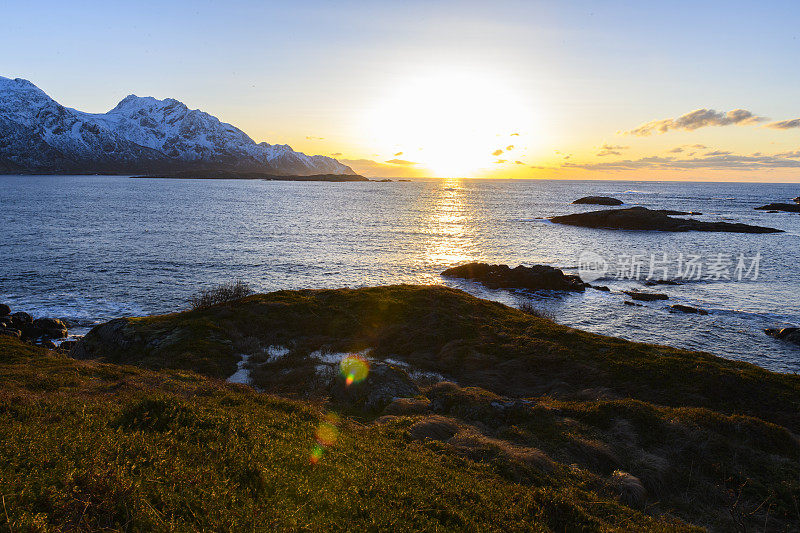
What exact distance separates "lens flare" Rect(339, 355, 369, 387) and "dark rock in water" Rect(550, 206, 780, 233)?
345ft

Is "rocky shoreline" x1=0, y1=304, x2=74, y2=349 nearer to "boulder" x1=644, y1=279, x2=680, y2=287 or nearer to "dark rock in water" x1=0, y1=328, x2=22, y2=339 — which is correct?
"dark rock in water" x1=0, y1=328, x2=22, y2=339

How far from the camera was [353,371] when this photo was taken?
65.2ft

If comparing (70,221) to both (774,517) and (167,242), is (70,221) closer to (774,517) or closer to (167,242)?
(167,242)

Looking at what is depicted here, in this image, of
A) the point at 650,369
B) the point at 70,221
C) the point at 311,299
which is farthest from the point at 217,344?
the point at 70,221

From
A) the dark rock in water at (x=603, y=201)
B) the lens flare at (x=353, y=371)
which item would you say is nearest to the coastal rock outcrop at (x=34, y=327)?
the lens flare at (x=353, y=371)

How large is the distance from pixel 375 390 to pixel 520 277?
1479 inches

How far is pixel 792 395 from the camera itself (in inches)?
754

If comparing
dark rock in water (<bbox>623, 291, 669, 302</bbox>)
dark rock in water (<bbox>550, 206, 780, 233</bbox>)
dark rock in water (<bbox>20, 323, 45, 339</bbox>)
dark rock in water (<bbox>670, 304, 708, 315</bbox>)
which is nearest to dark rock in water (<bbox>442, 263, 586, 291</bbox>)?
dark rock in water (<bbox>623, 291, 669, 302</bbox>)

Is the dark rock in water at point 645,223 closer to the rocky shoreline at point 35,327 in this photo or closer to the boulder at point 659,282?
the boulder at point 659,282

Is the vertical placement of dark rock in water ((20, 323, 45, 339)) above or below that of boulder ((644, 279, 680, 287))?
below

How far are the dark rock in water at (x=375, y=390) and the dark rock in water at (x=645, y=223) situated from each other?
4129 inches

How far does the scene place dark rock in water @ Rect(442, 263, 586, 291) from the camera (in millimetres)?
49594

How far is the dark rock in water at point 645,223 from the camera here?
99500 millimetres

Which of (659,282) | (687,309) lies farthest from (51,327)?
(659,282)
